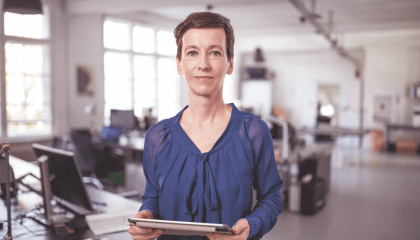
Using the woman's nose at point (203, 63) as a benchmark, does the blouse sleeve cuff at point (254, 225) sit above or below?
below

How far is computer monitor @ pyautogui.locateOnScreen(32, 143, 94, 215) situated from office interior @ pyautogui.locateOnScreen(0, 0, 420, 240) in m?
0.29

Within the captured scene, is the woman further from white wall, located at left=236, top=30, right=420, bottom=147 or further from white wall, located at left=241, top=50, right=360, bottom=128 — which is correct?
white wall, located at left=236, top=30, right=420, bottom=147

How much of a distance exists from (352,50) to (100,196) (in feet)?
38.1

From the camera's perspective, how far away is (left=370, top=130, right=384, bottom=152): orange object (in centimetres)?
1098

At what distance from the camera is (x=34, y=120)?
709cm

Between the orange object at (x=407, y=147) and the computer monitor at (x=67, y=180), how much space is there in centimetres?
1102

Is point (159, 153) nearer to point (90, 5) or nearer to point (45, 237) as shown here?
point (45, 237)

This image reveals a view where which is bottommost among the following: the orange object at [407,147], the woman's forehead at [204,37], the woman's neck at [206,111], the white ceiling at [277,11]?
the orange object at [407,147]

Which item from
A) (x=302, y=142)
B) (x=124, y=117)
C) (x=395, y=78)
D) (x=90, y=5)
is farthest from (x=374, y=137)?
(x=90, y=5)

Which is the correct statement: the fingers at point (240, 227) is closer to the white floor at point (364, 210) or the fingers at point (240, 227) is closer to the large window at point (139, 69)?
the white floor at point (364, 210)

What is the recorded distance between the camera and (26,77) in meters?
6.89

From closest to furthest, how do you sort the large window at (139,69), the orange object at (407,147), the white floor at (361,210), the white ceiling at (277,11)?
1. the white floor at (361,210)
2. the white ceiling at (277,11)
3. the large window at (139,69)
4. the orange object at (407,147)

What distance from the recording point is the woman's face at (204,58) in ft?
3.57

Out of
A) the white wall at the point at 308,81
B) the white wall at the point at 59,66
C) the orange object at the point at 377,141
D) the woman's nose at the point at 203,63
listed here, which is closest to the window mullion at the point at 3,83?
the white wall at the point at 59,66
